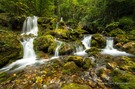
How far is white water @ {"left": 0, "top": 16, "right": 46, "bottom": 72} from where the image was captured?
8.09 metres

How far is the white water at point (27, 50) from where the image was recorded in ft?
26.5

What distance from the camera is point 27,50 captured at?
33.7 ft

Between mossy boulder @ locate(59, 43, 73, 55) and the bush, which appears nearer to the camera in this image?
mossy boulder @ locate(59, 43, 73, 55)

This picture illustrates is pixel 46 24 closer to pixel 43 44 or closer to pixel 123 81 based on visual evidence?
pixel 43 44

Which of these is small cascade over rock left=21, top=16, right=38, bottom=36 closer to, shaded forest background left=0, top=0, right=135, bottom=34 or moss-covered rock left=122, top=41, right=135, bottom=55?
shaded forest background left=0, top=0, right=135, bottom=34

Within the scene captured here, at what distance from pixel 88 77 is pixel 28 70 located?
10.4 feet

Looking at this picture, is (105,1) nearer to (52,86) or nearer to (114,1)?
(114,1)

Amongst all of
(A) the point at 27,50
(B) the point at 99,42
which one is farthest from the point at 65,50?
(B) the point at 99,42

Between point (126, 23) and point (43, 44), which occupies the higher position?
point (126, 23)

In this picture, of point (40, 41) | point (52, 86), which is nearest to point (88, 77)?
point (52, 86)

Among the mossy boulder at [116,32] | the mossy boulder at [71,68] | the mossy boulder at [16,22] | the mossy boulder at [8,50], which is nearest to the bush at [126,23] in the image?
the mossy boulder at [116,32]

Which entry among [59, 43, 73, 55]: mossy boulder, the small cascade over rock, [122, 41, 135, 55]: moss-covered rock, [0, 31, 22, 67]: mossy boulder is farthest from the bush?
[0, 31, 22, 67]: mossy boulder

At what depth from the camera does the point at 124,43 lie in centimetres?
1209

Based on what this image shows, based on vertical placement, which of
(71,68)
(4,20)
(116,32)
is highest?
(4,20)
